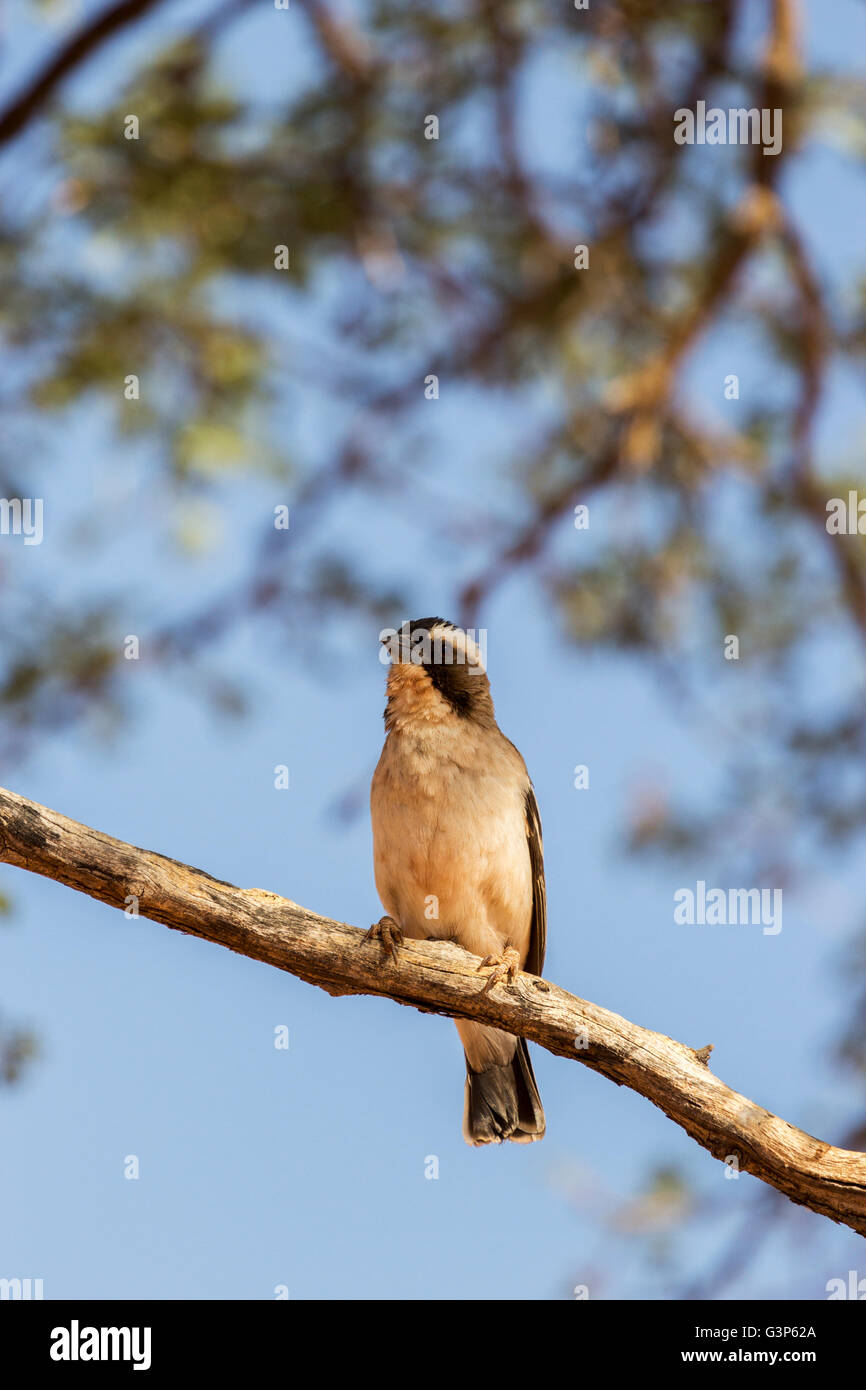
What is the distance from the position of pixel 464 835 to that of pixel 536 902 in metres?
0.64

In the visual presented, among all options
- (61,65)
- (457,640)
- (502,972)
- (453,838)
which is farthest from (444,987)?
(61,65)

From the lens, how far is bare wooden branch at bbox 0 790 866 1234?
13.7ft

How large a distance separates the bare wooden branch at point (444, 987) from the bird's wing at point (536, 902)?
1.39 metres

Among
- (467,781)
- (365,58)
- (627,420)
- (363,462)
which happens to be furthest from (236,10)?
(467,781)

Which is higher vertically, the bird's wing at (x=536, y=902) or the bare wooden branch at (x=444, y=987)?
the bird's wing at (x=536, y=902)

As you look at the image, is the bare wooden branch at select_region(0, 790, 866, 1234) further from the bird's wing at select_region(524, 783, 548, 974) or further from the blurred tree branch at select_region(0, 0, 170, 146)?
the blurred tree branch at select_region(0, 0, 170, 146)

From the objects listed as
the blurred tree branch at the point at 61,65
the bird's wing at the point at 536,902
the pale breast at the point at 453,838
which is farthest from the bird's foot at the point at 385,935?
the blurred tree branch at the point at 61,65

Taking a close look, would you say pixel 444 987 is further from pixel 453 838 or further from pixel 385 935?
pixel 453 838

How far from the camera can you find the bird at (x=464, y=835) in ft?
18.0

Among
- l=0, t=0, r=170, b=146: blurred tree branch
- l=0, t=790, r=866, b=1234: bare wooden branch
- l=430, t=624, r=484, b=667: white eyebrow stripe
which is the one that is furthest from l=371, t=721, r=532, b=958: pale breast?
l=0, t=0, r=170, b=146: blurred tree branch

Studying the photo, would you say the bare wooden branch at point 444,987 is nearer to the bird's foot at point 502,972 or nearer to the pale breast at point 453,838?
the bird's foot at point 502,972

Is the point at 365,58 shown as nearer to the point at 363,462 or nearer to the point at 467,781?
the point at 363,462

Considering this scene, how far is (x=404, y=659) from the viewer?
5898mm

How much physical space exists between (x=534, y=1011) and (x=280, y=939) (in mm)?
829
